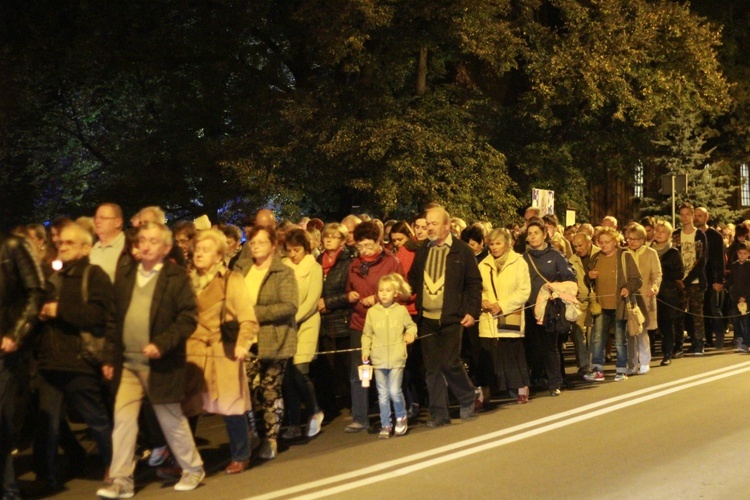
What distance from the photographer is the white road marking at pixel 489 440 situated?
8.81m

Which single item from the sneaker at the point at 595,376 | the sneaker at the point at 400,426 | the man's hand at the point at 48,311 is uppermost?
the man's hand at the point at 48,311

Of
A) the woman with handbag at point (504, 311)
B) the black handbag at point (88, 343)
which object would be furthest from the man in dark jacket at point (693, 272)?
the black handbag at point (88, 343)

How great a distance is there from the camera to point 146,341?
8.48 meters

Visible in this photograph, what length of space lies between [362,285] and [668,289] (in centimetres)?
677

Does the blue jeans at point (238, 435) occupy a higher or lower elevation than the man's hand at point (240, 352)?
lower

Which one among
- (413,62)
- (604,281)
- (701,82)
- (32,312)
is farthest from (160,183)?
(32,312)

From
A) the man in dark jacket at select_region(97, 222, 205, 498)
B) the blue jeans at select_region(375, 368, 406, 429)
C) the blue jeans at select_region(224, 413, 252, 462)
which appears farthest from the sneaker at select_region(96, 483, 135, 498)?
the blue jeans at select_region(375, 368, 406, 429)

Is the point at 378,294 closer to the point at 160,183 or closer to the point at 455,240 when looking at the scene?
the point at 455,240

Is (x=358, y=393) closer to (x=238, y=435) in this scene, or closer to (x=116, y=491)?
(x=238, y=435)

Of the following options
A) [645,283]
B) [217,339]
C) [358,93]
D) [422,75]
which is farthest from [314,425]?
[422,75]

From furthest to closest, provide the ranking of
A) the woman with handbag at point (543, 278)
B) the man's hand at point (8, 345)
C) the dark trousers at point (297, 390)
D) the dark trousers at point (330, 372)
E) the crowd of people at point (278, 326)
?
the woman with handbag at point (543, 278) < the dark trousers at point (330, 372) < the dark trousers at point (297, 390) < the crowd of people at point (278, 326) < the man's hand at point (8, 345)

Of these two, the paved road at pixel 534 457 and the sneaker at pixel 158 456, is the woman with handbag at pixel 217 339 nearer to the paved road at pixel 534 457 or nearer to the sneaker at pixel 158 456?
the paved road at pixel 534 457

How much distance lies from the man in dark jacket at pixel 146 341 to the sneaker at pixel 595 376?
7.56 meters

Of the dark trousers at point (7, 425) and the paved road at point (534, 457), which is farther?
the paved road at point (534, 457)
